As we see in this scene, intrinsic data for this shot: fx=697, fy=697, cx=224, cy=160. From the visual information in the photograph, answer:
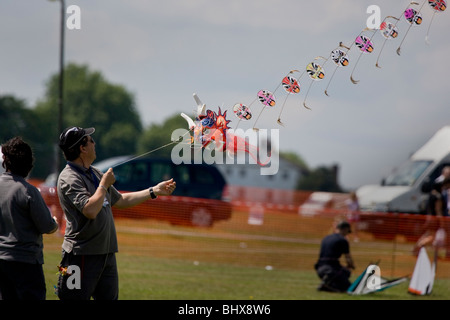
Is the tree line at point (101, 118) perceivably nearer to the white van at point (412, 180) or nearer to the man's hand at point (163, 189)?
the white van at point (412, 180)

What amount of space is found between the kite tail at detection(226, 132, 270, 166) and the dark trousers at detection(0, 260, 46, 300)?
160cm

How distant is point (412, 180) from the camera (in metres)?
19.2

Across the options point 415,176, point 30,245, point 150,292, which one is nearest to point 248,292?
point 150,292

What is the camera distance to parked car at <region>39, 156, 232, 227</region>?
1395cm

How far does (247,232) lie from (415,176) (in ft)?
22.4

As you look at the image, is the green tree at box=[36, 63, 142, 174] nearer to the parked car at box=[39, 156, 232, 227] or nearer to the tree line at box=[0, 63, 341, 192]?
the tree line at box=[0, 63, 341, 192]

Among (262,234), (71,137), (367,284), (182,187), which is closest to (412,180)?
(182,187)

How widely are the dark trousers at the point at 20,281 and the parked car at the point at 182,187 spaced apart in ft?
29.4

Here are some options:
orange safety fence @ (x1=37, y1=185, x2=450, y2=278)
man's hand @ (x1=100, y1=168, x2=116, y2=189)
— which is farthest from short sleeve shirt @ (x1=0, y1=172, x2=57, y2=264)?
orange safety fence @ (x1=37, y1=185, x2=450, y2=278)

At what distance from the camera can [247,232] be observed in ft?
47.8

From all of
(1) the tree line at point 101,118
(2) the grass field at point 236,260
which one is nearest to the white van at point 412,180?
(2) the grass field at point 236,260

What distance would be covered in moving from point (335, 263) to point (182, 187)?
9560 millimetres
